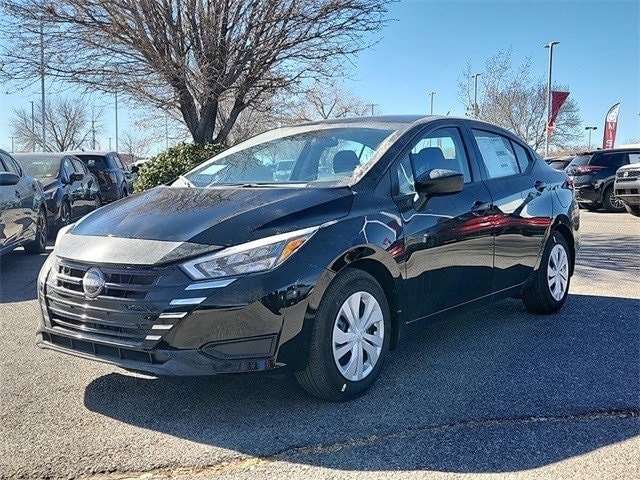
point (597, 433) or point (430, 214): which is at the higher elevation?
point (430, 214)

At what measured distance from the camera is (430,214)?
13.0 feet

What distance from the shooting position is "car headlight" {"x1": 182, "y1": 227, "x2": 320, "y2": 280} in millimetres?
3031

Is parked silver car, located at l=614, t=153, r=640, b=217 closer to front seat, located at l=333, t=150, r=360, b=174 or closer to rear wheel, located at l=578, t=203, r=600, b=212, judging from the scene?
rear wheel, located at l=578, t=203, r=600, b=212

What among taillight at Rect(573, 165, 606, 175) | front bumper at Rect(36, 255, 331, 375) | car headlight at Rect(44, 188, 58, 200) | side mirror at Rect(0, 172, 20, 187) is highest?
taillight at Rect(573, 165, 606, 175)

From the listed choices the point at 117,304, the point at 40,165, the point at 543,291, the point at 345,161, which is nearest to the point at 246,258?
the point at 117,304

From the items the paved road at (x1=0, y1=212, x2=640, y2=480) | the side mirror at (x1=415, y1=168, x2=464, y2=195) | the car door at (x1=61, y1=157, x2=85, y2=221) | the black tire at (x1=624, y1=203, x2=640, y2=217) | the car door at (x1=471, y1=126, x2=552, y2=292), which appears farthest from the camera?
the black tire at (x1=624, y1=203, x2=640, y2=217)

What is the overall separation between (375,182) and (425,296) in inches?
31.7

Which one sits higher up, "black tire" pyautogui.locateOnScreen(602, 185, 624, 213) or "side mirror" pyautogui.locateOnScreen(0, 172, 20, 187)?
"side mirror" pyautogui.locateOnScreen(0, 172, 20, 187)

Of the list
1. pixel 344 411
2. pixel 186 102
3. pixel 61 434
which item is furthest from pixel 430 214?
pixel 186 102

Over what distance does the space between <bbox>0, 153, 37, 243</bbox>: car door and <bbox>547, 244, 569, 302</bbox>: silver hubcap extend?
6024 mm

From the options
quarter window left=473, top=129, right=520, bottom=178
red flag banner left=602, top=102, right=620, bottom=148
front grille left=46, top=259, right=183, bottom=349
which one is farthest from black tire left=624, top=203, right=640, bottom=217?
red flag banner left=602, top=102, right=620, bottom=148

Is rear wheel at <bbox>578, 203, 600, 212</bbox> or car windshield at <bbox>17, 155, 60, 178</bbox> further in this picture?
rear wheel at <bbox>578, 203, 600, 212</bbox>

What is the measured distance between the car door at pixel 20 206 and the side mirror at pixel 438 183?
5.49 m

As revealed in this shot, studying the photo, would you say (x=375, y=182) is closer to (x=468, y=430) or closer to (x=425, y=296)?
(x=425, y=296)
